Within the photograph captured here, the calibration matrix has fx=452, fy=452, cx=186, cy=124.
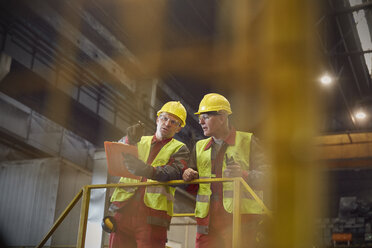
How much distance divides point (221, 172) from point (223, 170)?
9 centimetres

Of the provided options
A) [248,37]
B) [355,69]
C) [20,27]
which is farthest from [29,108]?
[355,69]

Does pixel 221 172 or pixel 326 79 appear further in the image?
pixel 326 79

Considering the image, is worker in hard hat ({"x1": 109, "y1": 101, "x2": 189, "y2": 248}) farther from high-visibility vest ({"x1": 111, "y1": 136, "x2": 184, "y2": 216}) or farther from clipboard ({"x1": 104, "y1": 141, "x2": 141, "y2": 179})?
clipboard ({"x1": 104, "y1": 141, "x2": 141, "y2": 179})

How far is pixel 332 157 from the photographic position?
17406mm

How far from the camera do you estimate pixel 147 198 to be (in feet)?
13.2

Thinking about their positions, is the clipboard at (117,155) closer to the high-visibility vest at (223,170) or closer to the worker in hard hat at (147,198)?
the worker in hard hat at (147,198)

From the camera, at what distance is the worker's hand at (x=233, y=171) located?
3740 mm

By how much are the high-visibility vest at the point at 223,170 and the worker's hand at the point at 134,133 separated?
56 centimetres

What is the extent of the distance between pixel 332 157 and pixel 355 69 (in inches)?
136

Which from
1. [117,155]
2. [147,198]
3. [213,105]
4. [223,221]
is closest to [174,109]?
[213,105]

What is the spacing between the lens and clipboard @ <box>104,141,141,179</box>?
389 cm

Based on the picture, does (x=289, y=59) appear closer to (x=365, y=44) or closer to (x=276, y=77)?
(x=276, y=77)

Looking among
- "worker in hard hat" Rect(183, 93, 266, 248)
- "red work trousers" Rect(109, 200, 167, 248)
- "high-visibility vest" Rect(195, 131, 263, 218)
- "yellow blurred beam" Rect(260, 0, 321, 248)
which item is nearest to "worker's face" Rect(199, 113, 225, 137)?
"worker in hard hat" Rect(183, 93, 266, 248)

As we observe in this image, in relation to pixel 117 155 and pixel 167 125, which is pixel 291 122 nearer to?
pixel 117 155
